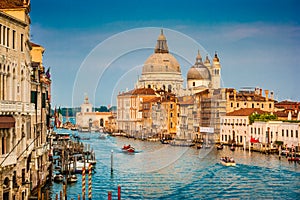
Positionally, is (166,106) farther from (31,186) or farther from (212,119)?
(31,186)

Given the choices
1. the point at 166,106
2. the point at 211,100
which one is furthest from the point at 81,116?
the point at 211,100

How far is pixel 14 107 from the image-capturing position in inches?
442

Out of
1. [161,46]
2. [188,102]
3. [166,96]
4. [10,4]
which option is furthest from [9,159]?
[161,46]

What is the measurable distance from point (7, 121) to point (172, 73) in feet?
178

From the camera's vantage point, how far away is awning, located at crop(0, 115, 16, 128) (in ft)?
34.5

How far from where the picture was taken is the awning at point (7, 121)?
10.5 meters

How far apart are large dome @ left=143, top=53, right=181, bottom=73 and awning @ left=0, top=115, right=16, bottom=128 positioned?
52791 millimetres

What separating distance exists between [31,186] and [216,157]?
15.4 metres

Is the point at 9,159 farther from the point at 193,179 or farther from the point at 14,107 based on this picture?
the point at 193,179

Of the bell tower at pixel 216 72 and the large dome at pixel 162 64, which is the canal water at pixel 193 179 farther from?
the large dome at pixel 162 64

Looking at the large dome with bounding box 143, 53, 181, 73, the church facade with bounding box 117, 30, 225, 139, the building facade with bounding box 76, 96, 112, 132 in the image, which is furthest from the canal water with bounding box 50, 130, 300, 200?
the large dome with bounding box 143, 53, 181, 73

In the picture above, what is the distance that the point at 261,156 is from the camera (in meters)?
28.1

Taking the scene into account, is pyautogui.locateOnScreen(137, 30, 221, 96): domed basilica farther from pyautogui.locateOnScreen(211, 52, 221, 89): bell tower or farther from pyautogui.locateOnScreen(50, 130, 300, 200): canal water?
pyautogui.locateOnScreen(50, 130, 300, 200): canal water

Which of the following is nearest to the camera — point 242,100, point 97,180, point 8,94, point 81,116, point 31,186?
point 8,94
